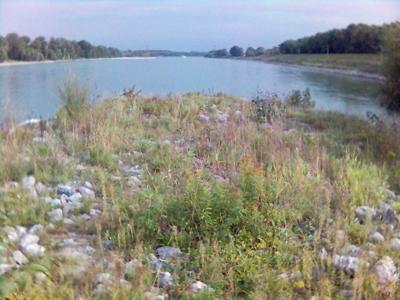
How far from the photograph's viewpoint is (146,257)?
130 inches

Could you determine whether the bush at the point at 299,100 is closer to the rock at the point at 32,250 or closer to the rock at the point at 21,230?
the rock at the point at 21,230

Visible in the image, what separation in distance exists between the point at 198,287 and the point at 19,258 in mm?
1264

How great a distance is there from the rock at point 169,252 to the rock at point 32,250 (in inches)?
34.6

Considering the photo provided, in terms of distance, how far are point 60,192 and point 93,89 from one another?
4240mm

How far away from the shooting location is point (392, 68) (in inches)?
723

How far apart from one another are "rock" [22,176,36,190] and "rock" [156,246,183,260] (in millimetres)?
1807

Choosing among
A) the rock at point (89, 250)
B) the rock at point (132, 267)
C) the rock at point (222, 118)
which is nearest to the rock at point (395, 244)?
the rock at point (132, 267)

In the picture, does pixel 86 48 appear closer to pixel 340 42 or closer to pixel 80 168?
pixel 80 168

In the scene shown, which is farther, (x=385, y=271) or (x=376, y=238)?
(x=376, y=238)

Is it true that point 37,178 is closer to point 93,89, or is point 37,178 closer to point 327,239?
point 327,239

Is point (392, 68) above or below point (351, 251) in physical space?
above

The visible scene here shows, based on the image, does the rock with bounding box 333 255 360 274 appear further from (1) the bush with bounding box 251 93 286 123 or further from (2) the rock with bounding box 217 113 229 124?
(1) the bush with bounding box 251 93 286 123

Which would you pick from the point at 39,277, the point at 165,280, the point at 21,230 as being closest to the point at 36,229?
the point at 21,230

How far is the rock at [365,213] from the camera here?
4.19 meters
